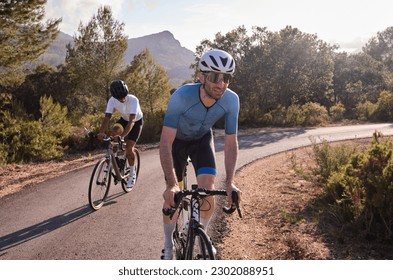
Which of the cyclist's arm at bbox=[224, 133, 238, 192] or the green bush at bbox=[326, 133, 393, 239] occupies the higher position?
the cyclist's arm at bbox=[224, 133, 238, 192]

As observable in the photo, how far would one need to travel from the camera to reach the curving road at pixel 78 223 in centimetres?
486

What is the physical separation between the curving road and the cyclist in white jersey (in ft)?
3.53

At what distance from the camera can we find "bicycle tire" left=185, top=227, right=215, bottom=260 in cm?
273

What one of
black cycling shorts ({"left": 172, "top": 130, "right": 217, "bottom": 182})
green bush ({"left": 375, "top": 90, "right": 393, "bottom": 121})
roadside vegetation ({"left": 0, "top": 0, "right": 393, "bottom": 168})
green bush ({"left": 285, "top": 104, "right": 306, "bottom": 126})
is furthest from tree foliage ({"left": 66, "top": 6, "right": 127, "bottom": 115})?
black cycling shorts ({"left": 172, "top": 130, "right": 217, "bottom": 182})

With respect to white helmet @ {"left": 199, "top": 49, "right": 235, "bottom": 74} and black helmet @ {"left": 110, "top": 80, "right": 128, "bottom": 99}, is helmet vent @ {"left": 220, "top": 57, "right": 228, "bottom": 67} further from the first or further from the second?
black helmet @ {"left": 110, "top": 80, "right": 128, "bottom": 99}

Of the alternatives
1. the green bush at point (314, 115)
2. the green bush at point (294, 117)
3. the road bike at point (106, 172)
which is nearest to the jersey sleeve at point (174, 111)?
the road bike at point (106, 172)

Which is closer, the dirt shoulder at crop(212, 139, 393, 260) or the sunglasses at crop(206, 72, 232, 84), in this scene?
the sunglasses at crop(206, 72, 232, 84)

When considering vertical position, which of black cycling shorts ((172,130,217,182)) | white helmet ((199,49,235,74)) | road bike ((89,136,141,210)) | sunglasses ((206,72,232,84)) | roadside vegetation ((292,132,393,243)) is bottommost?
roadside vegetation ((292,132,393,243))

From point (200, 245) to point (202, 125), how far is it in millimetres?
1422

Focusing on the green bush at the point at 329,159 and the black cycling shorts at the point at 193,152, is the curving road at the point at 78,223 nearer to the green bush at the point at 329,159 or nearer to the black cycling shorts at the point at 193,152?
the black cycling shorts at the point at 193,152

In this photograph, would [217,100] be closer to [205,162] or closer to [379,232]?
[205,162]

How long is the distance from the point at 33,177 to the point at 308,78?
21219 millimetres

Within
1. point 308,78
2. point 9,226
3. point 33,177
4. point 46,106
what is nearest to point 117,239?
point 9,226

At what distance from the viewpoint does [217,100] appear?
3637 mm
